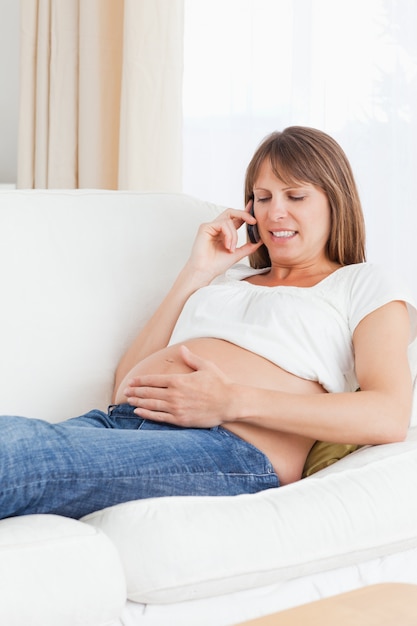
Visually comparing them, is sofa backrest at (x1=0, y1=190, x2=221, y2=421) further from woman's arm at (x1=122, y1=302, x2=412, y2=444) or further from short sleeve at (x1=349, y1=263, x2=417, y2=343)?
short sleeve at (x1=349, y1=263, x2=417, y2=343)

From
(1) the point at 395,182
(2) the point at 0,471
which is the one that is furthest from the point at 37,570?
(1) the point at 395,182

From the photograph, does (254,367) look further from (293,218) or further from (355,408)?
(293,218)

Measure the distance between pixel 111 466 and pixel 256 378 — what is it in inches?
15.3

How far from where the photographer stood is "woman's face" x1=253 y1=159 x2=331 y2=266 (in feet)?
6.11

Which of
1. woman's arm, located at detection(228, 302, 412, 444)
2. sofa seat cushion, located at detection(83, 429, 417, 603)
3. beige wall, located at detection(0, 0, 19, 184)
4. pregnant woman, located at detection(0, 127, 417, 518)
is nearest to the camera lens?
sofa seat cushion, located at detection(83, 429, 417, 603)

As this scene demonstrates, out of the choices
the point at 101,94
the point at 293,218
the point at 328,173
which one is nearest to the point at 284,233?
the point at 293,218

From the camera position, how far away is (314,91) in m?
2.65

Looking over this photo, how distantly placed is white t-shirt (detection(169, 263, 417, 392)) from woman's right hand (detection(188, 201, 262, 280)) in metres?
0.15

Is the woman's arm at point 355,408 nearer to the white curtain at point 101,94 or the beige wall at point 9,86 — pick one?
the white curtain at point 101,94

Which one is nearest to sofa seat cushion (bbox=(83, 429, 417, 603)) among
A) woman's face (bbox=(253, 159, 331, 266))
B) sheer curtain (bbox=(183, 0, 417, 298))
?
woman's face (bbox=(253, 159, 331, 266))

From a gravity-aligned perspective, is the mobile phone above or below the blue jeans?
above

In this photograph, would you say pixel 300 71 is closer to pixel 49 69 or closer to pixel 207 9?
pixel 207 9

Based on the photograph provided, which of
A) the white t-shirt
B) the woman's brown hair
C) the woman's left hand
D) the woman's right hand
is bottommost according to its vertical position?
the woman's left hand

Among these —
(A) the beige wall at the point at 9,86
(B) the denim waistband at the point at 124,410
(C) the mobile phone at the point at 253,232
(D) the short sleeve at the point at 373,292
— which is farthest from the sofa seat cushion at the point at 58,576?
(A) the beige wall at the point at 9,86
